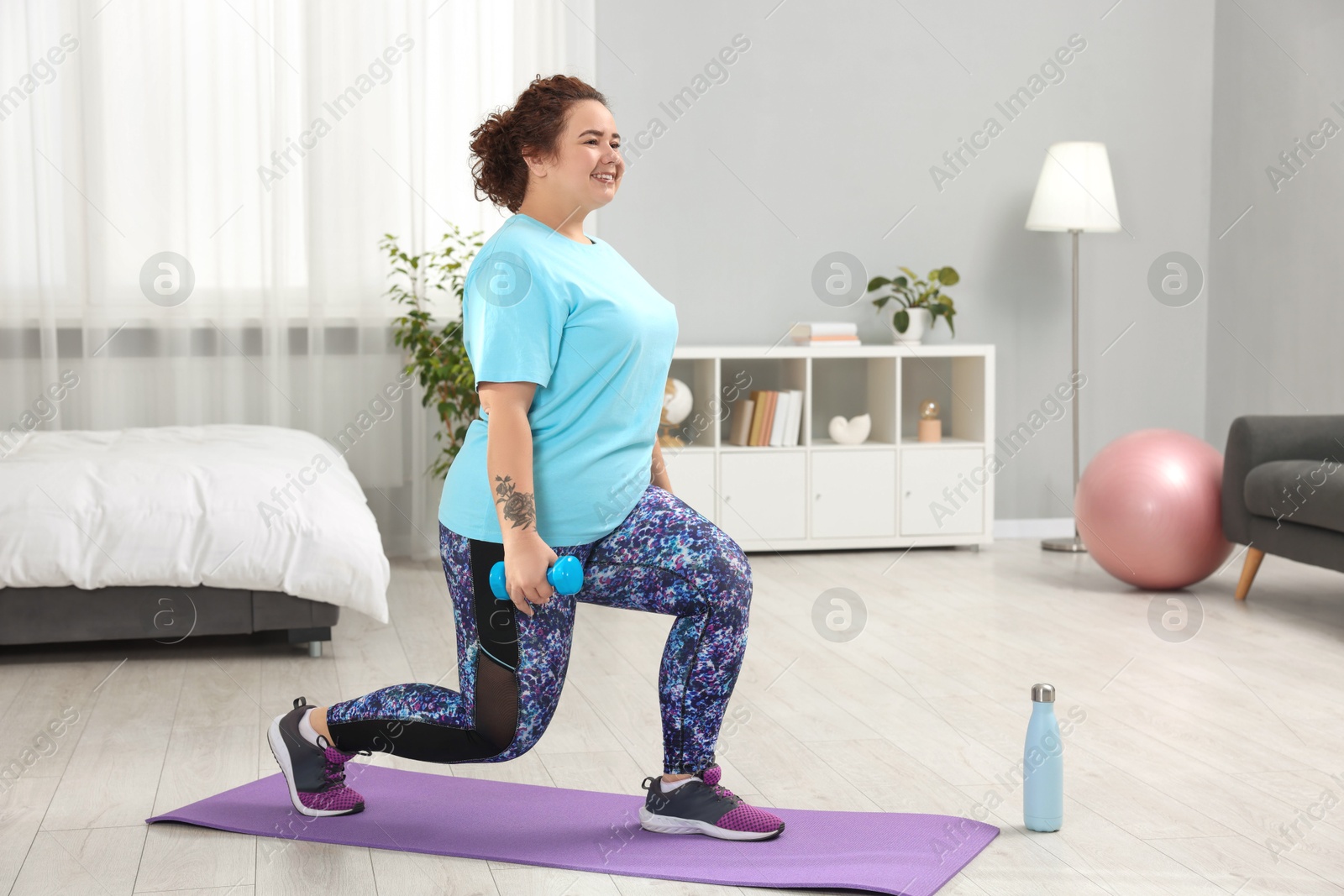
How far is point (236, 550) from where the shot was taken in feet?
10.4

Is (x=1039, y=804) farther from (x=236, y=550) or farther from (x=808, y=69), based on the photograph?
(x=808, y=69)

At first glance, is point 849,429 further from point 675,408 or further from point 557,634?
point 557,634

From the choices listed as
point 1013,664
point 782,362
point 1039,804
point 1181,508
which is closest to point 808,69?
point 782,362

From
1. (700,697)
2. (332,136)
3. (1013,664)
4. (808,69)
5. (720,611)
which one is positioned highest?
(808,69)

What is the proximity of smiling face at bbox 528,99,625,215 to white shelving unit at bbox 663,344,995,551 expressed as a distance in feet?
9.71

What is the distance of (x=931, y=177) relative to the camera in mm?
5367

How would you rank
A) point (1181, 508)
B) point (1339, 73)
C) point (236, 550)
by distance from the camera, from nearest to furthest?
point (236, 550) → point (1181, 508) → point (1339, 73)

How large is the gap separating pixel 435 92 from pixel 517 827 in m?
3.56

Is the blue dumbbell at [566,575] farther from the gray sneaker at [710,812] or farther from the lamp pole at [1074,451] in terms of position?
the lamp pole at [1074,451]

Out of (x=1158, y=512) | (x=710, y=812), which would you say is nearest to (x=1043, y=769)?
(x=710, y=812)

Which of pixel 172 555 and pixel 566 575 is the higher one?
pixel 566 575

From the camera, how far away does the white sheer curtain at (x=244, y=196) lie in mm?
4754

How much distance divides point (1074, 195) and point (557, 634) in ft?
12.4

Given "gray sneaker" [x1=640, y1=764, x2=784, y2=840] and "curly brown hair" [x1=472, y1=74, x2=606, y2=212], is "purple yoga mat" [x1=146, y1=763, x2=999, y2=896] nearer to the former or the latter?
"gray sneaker" [x1=640, y1=764, x2=784, y2=840]
